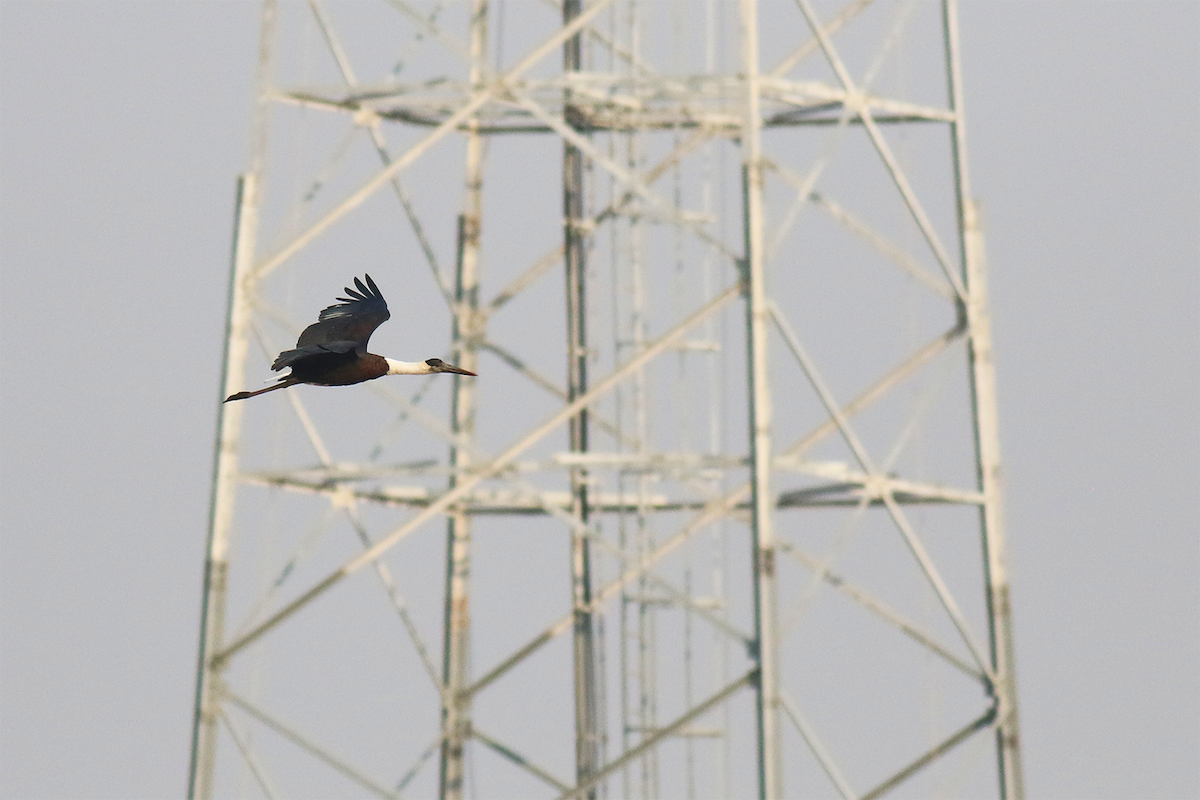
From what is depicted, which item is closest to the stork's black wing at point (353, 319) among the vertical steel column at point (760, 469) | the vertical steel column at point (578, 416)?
the vertical steel column at point (760, 469)

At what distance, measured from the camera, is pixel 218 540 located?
36.1m

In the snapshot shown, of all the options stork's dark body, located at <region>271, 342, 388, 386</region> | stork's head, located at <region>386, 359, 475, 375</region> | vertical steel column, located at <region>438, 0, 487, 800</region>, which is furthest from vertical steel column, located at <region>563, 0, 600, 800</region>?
stork's dark body, located at <region>271, 342, 388, 386</region>

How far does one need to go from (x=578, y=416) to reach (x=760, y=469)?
590 cm

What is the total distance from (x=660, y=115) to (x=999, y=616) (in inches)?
271

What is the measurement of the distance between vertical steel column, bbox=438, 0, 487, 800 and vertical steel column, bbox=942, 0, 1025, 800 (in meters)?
5.97

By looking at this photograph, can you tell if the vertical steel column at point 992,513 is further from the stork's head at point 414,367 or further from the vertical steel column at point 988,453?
the stork's head at point 414,367

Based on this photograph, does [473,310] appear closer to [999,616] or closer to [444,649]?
[444,649]

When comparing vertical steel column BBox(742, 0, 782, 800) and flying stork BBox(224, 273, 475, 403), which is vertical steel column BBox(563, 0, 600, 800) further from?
flying stork BBox(224, 273, 475, 403)

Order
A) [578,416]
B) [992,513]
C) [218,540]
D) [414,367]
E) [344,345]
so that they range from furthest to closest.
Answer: [578,416] < [992,513] < [218,540] < [414,367] < [344,345]

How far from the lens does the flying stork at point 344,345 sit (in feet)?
92.7

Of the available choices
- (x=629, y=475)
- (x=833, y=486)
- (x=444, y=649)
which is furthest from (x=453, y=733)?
(x=833, y=486)

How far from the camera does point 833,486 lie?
35.5 metres

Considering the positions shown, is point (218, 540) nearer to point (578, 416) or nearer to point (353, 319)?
point (578, 416)

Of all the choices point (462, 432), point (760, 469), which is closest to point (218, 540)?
point (462, 432)
